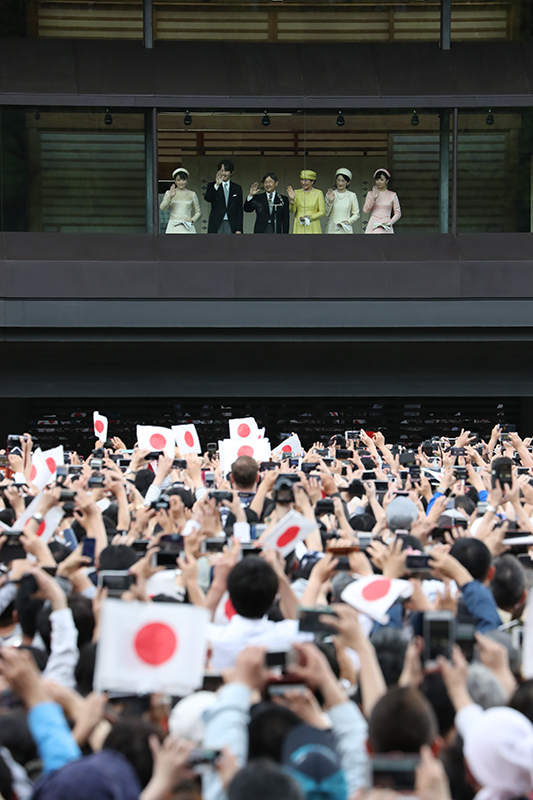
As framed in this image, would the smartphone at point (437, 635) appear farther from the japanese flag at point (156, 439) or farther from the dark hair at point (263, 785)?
the japanese flag at point (156, 439)

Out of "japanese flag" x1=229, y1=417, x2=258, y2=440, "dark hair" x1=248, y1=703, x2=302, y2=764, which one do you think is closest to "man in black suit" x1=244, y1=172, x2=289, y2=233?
"japanese flag" x1=229, y1=417, x2=258, y2=440

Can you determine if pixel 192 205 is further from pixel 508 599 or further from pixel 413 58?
pixel 508 599

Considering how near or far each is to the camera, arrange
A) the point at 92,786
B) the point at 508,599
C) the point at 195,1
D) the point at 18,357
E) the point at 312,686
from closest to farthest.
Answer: the point at 92,786, the point at 312,686, the point at 508,599, the point at 18,357, the point at 195,1

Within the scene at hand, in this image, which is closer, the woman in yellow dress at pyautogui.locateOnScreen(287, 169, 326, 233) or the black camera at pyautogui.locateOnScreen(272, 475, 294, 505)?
the black camera at pyautogui.locateOnScreen(272, 475, 294, 505)

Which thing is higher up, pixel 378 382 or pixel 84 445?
pixel 378 382

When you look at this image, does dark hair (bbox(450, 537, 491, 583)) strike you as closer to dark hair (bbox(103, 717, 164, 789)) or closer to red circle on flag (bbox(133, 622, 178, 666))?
red circle on flag (bbox(133, 622, 178, 666))

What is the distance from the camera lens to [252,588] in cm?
385

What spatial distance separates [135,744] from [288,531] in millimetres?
2198

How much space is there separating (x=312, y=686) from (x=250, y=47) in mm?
17399

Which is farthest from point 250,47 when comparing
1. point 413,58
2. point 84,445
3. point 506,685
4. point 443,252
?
point 506,685

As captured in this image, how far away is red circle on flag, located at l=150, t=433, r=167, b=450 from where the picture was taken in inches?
423

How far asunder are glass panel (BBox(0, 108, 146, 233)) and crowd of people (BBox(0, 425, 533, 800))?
12.6 m

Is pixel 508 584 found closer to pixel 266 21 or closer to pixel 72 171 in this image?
Answer: pixel 72 171

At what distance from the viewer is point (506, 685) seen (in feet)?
10.2
